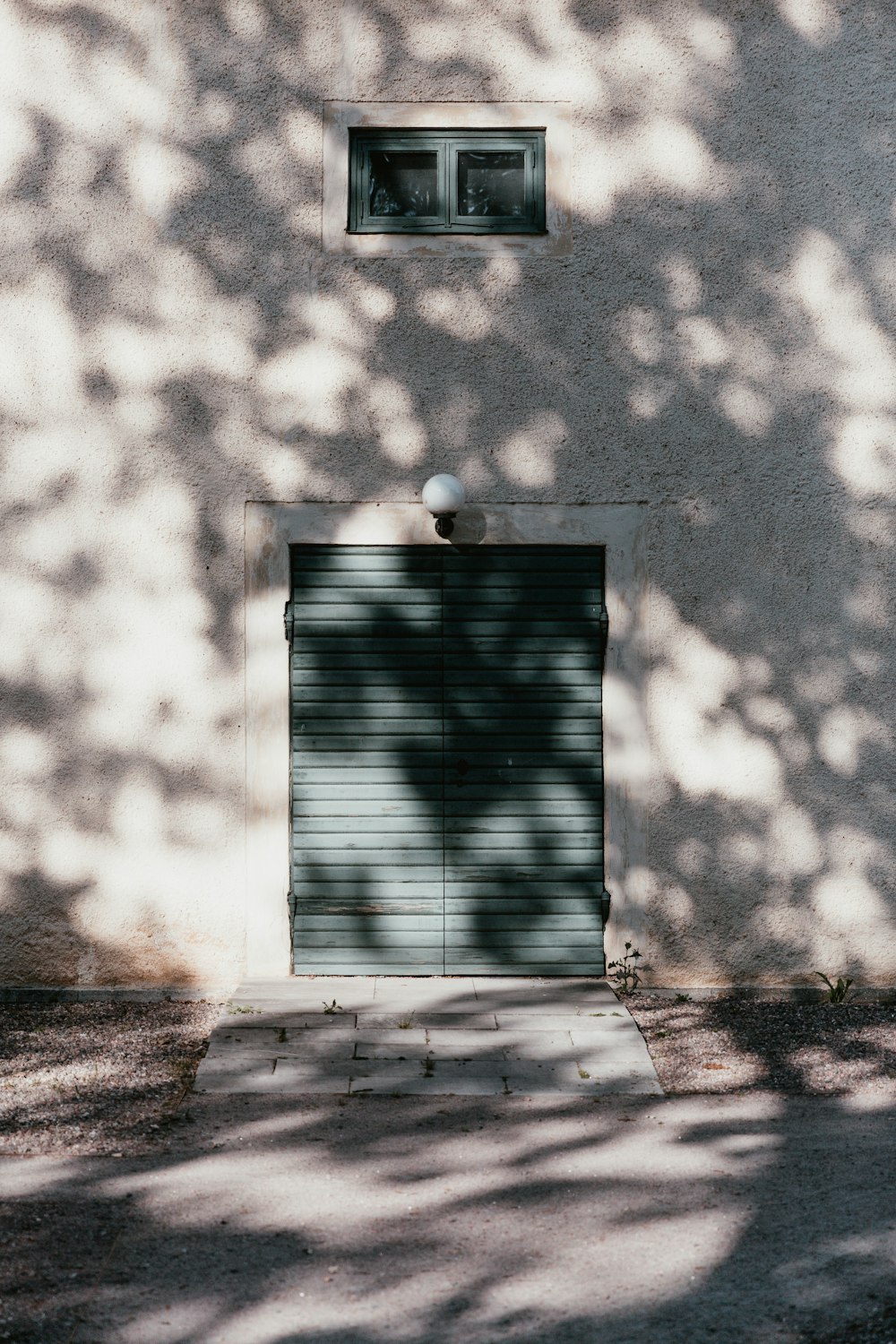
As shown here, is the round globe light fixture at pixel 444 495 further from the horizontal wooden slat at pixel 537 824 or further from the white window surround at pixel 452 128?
the horizontal wooden slat at pixel 537 824

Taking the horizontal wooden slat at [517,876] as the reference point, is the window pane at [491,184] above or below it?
above

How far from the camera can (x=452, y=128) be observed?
7.29 meters

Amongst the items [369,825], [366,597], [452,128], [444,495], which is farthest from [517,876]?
[452,128]

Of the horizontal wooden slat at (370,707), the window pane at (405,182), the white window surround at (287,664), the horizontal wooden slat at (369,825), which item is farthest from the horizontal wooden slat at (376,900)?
the window pane at (405,182)

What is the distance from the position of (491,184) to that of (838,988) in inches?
178

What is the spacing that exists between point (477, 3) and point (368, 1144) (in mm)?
5551

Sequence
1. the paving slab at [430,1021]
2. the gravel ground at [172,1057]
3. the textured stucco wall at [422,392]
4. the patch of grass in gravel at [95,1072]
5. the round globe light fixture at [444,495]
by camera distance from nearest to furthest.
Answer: the patch of grass in gravel at [95,1072] → the gravel ground at [172,1057] → the paving slab at [430,1021] → the round globe light fixture at [444,495] → the textured stucco wall at [422,392]

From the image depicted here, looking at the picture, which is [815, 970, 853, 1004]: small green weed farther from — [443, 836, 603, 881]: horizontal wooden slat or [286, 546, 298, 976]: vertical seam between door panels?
[286, 546, 298, 976]: vertical seam between door panels

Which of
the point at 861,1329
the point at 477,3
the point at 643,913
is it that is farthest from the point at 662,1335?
the point at 477,3

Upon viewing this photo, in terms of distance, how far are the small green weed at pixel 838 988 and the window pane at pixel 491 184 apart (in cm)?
425

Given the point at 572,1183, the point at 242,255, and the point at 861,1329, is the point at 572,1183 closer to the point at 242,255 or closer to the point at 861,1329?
the point at 861,1329

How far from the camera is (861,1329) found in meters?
3.91

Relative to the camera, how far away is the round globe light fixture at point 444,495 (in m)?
7.06

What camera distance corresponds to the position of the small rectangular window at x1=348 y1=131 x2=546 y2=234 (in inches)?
288
